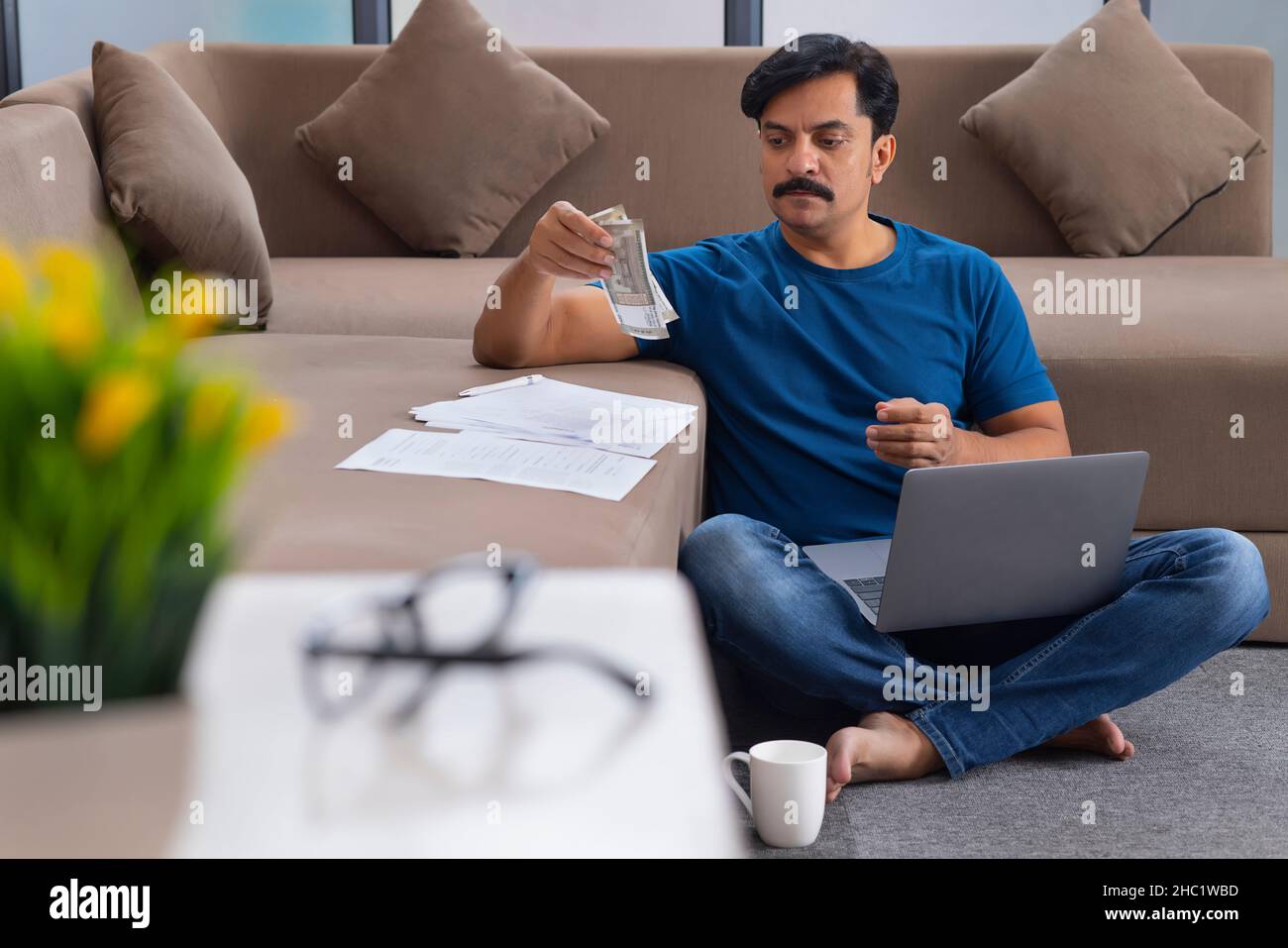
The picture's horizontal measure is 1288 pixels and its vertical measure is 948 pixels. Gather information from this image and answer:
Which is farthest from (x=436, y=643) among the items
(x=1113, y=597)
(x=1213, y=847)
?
(x=1113, y=597)

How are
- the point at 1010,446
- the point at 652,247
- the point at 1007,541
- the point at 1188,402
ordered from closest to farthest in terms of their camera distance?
1. the point at 1007,541
2. the point at 1010,446
3. the point at 1188,402
4. the point at 652,247

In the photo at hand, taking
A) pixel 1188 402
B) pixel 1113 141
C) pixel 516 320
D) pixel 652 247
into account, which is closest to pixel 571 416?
pixel 516 320

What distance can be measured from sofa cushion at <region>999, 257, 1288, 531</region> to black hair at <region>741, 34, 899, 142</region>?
50 cm

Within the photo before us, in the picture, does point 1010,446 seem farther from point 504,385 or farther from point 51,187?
point 51,187

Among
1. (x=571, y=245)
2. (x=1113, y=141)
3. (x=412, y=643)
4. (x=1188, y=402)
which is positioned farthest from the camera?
(x=1113, y=141)

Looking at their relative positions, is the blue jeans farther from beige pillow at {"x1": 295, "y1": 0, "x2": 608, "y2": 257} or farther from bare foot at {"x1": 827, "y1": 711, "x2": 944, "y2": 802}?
beige pillow at {"x1": 295, "y1": 0, "x2": 608, "y2": 257}

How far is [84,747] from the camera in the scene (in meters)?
0.46

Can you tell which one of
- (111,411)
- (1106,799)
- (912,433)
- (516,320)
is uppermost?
(111,411)

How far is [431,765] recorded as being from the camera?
1.61 feet

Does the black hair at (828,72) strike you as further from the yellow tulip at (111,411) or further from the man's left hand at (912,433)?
the yellow tulip at (111,411)

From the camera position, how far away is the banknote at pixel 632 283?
5.26ft

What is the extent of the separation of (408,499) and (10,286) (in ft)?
2.56

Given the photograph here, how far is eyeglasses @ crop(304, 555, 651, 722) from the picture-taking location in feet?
1.80

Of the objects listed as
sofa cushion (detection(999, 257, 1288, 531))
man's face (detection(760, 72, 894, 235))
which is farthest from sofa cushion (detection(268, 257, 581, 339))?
sofa cushion (detection(999, 257, 1288, 531))
